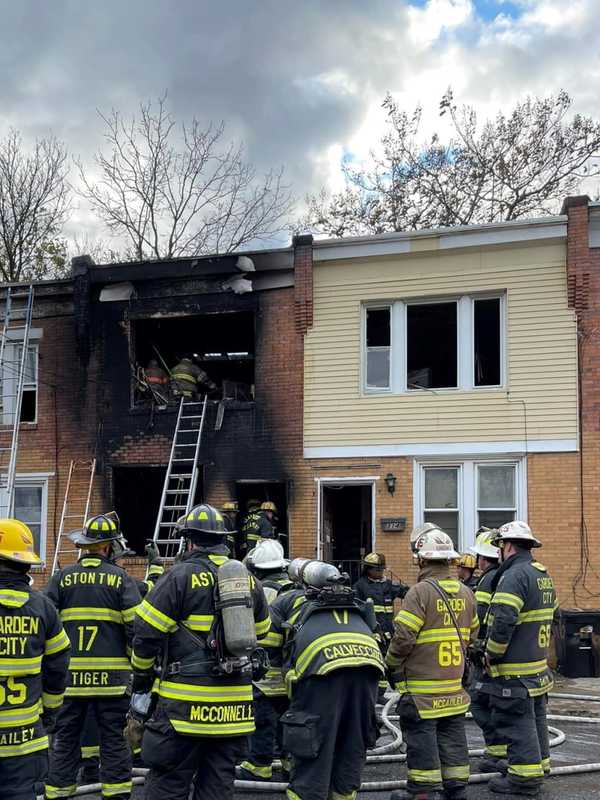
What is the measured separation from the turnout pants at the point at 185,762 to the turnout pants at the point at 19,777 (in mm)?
606

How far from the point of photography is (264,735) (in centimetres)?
665

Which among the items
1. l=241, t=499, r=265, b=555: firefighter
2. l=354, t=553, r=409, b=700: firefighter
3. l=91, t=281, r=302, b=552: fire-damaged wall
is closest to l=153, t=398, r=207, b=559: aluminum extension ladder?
l=91, t=281, r=302, b=552: fire-damaged wall

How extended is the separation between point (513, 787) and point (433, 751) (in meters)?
1.08

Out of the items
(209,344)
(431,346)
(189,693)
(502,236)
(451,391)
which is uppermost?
Result: (502,236)

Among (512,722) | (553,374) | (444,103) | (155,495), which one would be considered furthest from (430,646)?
(444,103)

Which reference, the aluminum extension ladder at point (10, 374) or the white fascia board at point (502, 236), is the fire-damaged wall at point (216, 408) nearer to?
the aluminum extension ladder at point (10, 374)

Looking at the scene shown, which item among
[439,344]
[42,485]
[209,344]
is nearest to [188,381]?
[209,344]

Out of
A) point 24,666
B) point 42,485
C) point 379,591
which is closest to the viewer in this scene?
point 24,666

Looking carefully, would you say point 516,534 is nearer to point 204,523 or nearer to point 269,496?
point 204,523

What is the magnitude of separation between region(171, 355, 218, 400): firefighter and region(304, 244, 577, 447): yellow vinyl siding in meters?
2.26

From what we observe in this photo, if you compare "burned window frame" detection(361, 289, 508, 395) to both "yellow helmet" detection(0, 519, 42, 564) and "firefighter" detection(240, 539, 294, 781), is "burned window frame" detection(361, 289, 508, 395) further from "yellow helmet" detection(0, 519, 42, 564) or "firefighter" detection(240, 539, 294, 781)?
"yellow helmet" detection(0, 519, 42, 564)

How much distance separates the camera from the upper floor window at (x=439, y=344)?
13.5m

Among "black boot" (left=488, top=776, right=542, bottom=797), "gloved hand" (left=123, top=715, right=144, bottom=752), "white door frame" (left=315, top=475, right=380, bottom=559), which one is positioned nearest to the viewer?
→ "black boot" (left=488, top=776, right=542, bottom=797)

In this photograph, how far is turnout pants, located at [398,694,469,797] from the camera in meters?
5.75
